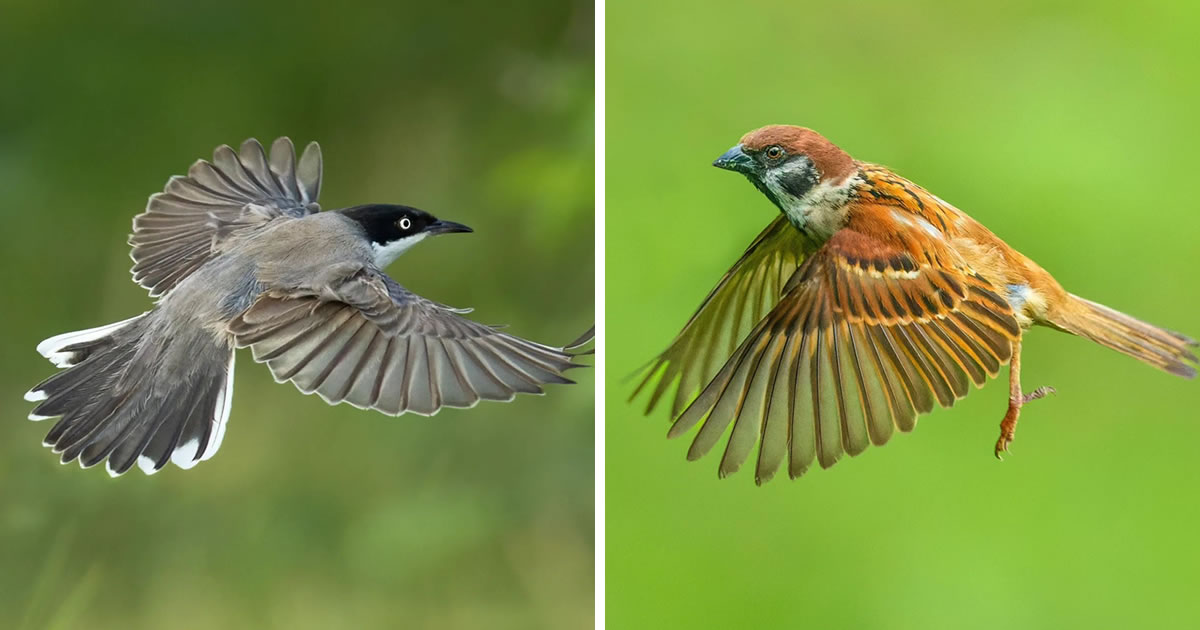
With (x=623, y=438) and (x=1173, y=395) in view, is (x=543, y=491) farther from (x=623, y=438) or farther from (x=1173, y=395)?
(x=1173, y=395)

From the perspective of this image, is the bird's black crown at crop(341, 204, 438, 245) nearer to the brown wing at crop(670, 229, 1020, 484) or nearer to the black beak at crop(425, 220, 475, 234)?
the black beak at crop(425, 220, 475, 234)

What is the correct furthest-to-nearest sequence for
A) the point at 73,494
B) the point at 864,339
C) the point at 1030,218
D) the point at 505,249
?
1. the point at 505,249
2. the point at 1030,218
3. the point at 73,494
4. the point at 864,339

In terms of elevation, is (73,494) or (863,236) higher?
(863,236)

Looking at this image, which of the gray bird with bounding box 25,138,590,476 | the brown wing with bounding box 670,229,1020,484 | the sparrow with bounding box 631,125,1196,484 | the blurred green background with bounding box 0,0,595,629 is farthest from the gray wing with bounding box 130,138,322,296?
the brown wing with bounding box 670,229,1020,484

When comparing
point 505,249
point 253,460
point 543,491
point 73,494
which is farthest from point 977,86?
point 73,494

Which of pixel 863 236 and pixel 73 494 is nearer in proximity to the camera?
pixel 863 236

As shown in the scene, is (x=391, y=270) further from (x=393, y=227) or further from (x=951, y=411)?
(x=951, y=411)

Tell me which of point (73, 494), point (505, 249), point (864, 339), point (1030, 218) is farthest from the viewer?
point (505, 249)

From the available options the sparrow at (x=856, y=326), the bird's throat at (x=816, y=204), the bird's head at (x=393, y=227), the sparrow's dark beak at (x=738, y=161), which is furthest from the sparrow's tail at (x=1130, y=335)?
the bird's head at (x=393, y=227)
